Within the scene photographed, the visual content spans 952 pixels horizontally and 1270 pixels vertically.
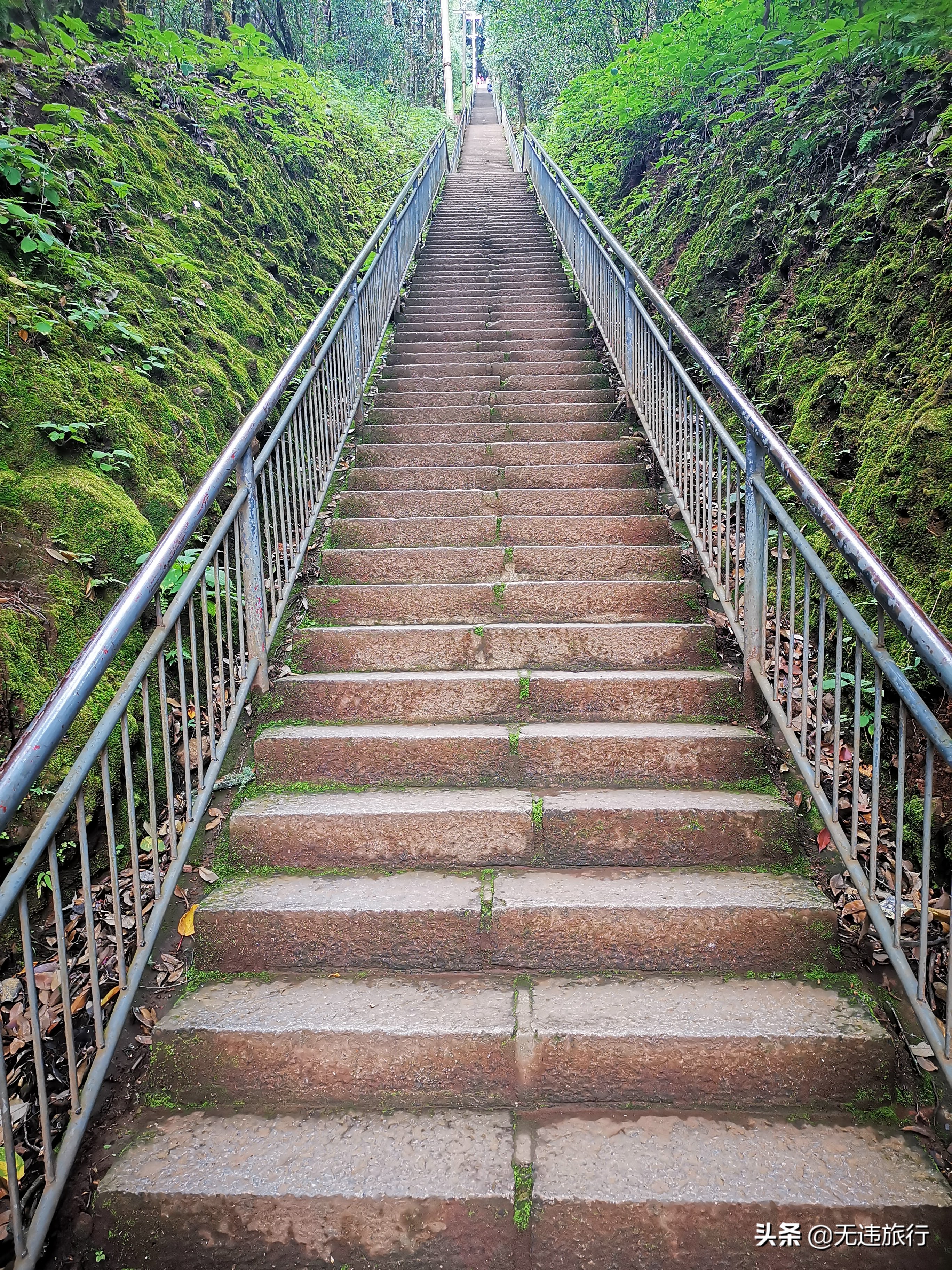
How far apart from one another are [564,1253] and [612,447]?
4.07 metres

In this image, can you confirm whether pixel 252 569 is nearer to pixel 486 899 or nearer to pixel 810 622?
pixel 486 899

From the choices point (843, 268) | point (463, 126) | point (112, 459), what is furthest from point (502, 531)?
point (463, 126)

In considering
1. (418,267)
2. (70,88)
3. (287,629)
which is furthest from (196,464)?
(418,267)

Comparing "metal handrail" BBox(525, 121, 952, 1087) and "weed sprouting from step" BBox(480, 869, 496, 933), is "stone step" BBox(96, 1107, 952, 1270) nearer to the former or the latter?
"metal handrail" BBox(525, 121, 952, 1087)

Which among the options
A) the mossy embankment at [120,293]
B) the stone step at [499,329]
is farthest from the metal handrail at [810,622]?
the mossy embankment at [120,293]

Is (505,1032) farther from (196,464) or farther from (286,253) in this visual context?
(286,253)

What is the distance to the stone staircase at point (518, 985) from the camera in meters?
1.63

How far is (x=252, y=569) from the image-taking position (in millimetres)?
2912

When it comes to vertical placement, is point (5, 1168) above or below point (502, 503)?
below

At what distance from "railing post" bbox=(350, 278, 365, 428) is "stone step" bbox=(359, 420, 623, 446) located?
115mm

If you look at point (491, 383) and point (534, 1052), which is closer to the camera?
point (534, 1052)

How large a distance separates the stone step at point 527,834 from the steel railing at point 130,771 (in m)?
0.35

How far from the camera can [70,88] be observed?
14.8 feet

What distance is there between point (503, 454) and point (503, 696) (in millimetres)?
2293
